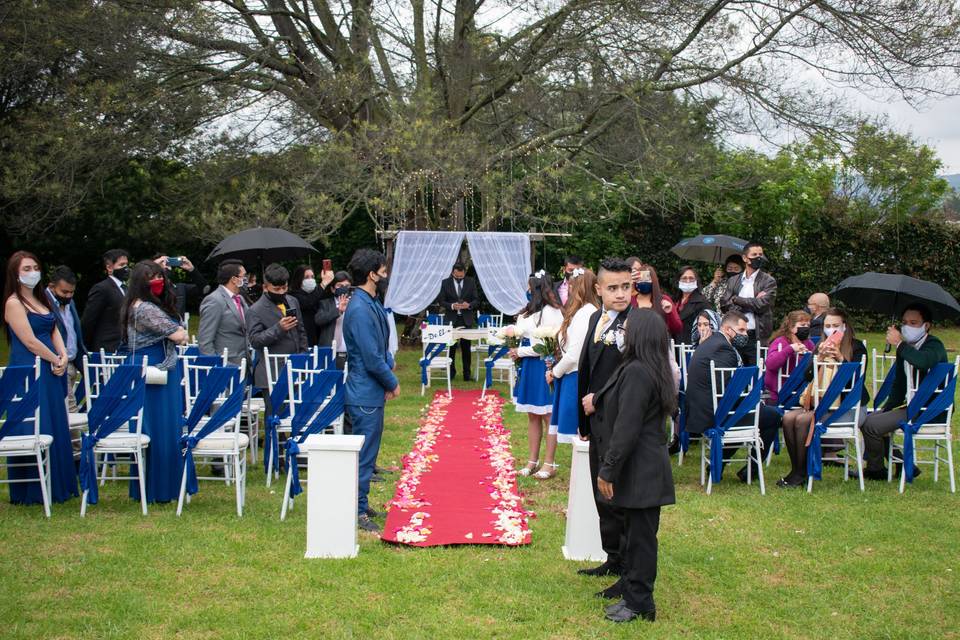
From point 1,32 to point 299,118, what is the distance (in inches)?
175

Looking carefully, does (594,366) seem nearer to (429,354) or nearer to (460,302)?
(429,354)

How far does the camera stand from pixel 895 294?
7363 millimetres


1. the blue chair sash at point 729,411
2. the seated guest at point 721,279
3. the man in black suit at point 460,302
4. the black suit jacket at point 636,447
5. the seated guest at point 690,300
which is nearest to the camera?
the black suit jacket at point 636,447

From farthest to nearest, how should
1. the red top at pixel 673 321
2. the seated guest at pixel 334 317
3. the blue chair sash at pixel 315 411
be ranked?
the seated guest at pixel 334 317, the red top at pixel 673 321, the blue chair sash at pixel 315 411

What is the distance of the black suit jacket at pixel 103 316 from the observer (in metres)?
8.79

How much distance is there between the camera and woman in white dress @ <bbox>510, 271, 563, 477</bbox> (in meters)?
7.58

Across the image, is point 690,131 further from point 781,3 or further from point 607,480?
point 607,480

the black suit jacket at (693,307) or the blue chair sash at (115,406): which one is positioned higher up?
the black suit jacket at (693,307)

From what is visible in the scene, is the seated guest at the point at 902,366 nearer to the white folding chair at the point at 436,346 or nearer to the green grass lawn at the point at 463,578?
the green grass lawn at the point at 463,578

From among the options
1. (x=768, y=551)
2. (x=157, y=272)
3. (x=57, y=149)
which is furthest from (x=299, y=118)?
(x=768, y=551)

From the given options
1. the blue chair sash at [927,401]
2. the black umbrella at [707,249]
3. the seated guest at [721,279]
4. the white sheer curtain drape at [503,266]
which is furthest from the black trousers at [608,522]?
the white sheer curtain drape at [503,266]

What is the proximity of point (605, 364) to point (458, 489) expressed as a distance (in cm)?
248

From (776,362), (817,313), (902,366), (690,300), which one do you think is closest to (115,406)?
(776,362)

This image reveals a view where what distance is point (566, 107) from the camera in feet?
50.7
